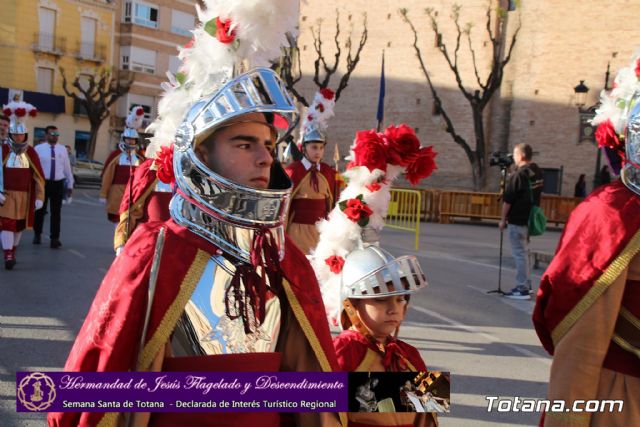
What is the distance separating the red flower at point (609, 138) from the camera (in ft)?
11.3

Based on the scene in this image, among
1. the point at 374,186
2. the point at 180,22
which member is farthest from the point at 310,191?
the point at 180,22

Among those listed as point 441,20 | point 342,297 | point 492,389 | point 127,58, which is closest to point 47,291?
point 492,389

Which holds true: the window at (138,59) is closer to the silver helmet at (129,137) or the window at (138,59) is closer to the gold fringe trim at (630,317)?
the silver helmet at (129,137)

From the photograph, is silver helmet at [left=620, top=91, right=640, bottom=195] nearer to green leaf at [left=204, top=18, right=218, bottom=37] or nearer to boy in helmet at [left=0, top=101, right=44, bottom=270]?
green leaf at [left=204, top=18, right=218, bottom=37]

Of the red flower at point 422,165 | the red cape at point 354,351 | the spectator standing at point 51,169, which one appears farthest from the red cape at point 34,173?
the red cape at point 354,351

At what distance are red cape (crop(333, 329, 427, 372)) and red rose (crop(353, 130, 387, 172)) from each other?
4.20 feet

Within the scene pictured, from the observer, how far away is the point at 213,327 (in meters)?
2.29

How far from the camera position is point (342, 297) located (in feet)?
12.3

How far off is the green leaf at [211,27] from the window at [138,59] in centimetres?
4818

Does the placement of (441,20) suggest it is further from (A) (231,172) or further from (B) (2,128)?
(A) (231,172)

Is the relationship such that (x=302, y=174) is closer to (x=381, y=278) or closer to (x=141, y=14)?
(x=381, y=278)

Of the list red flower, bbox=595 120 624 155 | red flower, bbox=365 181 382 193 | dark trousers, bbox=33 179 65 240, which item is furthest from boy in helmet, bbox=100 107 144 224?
red flower, bbox=595 120 624 155

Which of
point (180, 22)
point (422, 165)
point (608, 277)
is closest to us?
point (608, 277)

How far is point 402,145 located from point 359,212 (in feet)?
1.78
